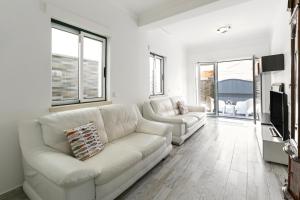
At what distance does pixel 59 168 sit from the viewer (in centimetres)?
135

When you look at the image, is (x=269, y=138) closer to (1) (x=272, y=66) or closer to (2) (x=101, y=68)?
(1) (x=272, y=66)

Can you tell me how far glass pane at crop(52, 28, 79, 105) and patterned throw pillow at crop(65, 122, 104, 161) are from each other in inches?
30.8

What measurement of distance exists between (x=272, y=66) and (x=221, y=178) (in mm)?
2863

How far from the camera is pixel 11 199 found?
70.9 inches

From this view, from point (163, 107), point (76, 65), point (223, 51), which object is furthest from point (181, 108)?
point (76, 65)

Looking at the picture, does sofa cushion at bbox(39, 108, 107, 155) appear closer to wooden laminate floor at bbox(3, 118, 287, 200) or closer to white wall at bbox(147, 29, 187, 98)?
wooden laminate floor at bbox(3, 118, 287, 200)

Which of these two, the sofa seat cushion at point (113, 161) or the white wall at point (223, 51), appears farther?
the white wall at point (223, 51)

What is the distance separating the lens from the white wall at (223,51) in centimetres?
527

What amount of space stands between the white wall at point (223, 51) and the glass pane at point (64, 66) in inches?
193

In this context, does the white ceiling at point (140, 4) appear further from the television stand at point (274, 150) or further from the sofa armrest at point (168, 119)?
the television stand at point (274, 150)

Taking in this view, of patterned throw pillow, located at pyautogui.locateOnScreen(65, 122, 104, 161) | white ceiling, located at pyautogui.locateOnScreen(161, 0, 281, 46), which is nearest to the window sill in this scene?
patterned throw pillow, located at pyautogui.locateOnScreen(65, 122, 104, 161)

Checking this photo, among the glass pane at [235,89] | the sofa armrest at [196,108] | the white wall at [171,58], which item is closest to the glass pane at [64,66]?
the white wall at [171,58]

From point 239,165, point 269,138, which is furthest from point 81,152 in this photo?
point 269,138

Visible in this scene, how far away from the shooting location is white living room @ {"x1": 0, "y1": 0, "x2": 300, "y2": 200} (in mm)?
1583
